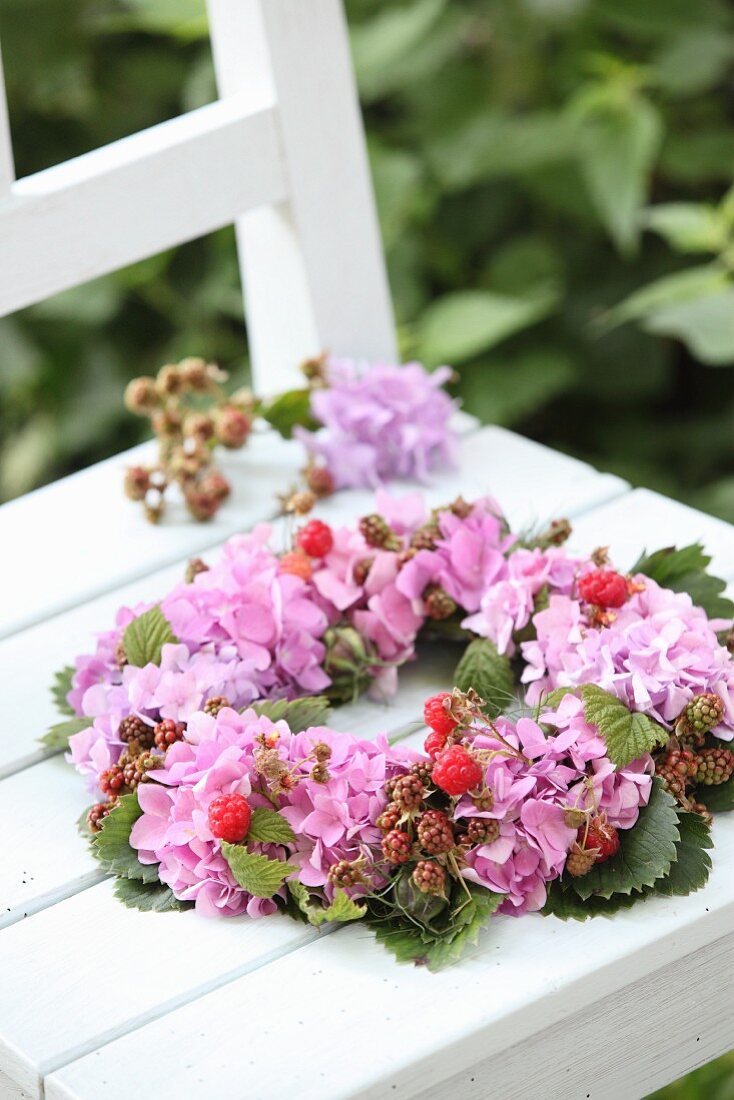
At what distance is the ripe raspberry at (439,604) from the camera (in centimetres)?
84

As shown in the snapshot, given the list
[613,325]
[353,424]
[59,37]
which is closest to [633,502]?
[353,424]

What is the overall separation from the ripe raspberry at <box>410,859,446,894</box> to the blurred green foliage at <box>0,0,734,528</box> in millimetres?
894

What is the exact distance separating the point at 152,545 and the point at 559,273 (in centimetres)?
91

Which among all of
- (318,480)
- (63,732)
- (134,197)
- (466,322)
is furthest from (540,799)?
(466,322)

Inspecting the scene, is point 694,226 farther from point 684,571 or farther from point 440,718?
point 440,718

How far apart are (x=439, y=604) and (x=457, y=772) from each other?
0.18m

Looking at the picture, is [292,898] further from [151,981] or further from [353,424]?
[353,424]

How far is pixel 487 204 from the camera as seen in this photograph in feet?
5.95

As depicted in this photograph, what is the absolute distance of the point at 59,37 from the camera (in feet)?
5.54

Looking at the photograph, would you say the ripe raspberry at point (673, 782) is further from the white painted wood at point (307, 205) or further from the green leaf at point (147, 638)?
the white painted wood at point (307, 205)

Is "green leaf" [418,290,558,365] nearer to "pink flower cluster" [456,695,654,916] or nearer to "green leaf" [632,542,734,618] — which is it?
"green leaf" [632,542,734,618]

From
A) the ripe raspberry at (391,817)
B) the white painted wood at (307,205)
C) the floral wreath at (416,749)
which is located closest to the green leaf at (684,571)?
the floral wreath at (416,749)

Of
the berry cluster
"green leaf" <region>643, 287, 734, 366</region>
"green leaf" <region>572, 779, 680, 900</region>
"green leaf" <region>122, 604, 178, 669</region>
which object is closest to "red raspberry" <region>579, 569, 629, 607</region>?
"green leaf" <region>572, 779, 680, 900</region>

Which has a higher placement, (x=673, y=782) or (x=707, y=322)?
(x=673, y=782)
